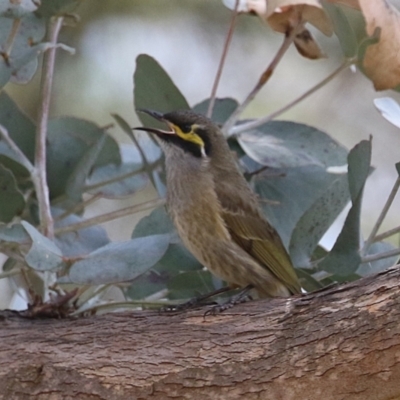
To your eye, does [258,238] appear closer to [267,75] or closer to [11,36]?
[267,75]

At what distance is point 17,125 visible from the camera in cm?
303

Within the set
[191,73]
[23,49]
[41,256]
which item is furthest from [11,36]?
[191,73]

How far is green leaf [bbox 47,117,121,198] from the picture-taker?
121 inches

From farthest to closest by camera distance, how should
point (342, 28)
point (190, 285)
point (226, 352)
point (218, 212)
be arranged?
1. point (218, 212)
2. point (190, 285)
3. point (342, 28)
4. point (226, 352)

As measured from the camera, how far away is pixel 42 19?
283 centimetres

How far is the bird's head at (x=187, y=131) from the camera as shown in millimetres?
3074

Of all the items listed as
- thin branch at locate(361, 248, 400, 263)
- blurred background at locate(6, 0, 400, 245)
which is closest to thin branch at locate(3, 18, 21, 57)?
thin branch at locate(361, 248, 400, 263)

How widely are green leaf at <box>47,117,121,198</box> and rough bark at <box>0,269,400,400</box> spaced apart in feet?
2.28

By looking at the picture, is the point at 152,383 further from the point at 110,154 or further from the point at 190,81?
the point at 190,81

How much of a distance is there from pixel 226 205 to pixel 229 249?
20cm

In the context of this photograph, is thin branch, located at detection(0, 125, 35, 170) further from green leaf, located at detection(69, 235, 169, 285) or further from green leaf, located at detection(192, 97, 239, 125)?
green leaf, located at detection(192, 97, 239, 125)

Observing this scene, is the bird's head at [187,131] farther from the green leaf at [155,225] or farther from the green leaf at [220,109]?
the green leaf at [155,225]

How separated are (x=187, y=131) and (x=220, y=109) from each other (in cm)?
16

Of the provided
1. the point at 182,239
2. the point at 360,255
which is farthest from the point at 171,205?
the point at 360,255
